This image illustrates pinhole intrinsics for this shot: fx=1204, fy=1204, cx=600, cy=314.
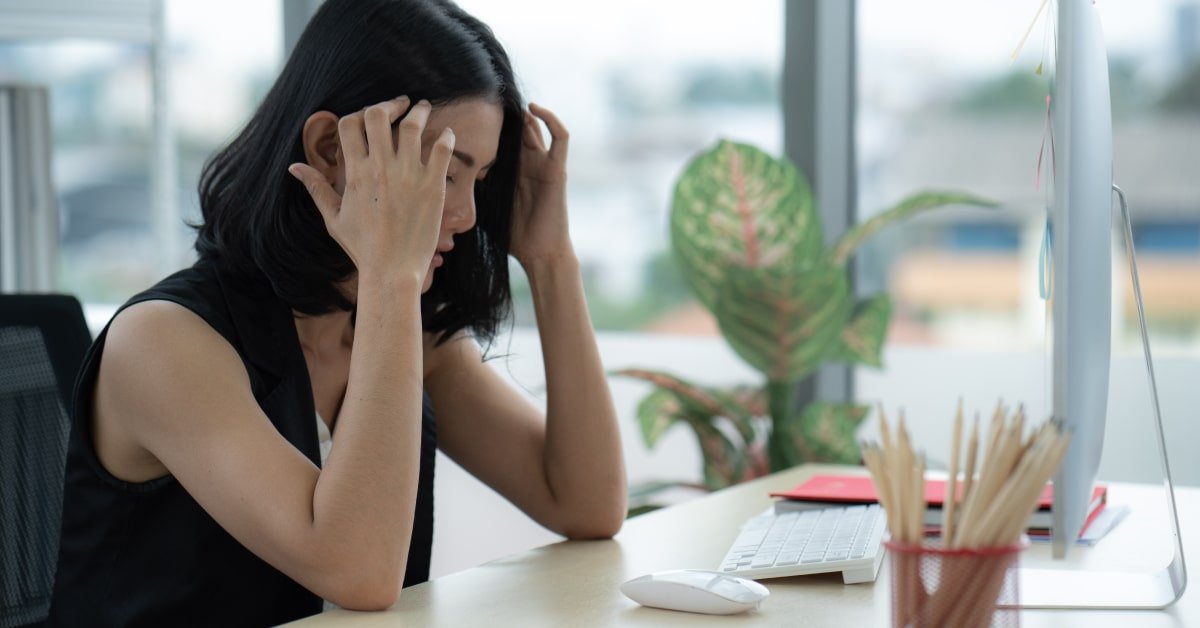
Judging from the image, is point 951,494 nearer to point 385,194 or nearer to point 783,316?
point 385,194

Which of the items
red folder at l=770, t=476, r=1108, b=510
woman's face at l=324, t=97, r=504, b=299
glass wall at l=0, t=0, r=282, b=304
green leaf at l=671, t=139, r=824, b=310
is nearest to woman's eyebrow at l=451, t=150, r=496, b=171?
woman's face at l=324, t=97, r=504, b=299

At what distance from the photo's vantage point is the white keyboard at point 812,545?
A: 1.07 m

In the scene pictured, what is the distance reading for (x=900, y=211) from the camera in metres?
1.94

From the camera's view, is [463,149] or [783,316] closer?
[463,149]

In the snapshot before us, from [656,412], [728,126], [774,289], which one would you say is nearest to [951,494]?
[774,289]

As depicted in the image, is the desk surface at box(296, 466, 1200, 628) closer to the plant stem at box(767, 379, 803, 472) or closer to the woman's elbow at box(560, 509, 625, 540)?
the woman's elbow at box(560, 509, 625, 540)

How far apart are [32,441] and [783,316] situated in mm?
1094

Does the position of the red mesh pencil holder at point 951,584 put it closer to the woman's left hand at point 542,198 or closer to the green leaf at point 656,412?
the woman's left hand at point 542,198

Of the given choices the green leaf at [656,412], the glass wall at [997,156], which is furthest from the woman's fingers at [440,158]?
the glass wall at [997,156]

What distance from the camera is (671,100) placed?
250cm

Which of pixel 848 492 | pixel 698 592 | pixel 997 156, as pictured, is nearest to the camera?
pixel 698 592

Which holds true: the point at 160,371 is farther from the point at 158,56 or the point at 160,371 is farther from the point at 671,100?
the point at 158,56

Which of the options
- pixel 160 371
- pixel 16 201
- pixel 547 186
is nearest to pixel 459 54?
pixel 547 186

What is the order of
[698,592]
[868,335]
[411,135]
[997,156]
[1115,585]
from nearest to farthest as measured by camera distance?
1. [698,592]
2. [1115,585]
3. [411,135]
4. [868,335]
5. [997,156]
